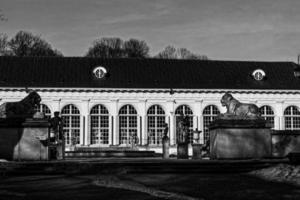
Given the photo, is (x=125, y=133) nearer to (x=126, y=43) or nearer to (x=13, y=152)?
(x=126, y=43)

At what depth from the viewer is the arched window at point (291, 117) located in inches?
2323

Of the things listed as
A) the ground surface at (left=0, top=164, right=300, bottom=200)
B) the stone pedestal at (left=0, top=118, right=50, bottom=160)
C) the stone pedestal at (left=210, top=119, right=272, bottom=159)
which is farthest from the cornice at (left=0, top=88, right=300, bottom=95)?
the ground surface at (left=0, top=164, right=300, bottom=200)

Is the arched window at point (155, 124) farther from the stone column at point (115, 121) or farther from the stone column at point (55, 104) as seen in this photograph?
the stone column at point (55, 104)

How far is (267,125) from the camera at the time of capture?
64.6 feet

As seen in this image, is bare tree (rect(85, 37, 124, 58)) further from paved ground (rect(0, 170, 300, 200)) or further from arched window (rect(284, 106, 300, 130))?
paved ground (rect(0, 170, 300, 200))

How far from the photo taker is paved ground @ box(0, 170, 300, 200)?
34.7ft

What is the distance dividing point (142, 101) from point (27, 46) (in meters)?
21.5

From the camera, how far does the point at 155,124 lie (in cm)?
5753

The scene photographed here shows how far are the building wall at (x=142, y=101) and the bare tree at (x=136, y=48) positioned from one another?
2139 centimetres

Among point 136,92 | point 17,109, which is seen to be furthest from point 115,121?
point 17,109

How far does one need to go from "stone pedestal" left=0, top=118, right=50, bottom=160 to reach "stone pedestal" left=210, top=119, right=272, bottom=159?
5314 millimetres

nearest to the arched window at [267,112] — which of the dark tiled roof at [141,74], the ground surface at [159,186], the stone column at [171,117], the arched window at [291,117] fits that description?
the arched window at [291,117]

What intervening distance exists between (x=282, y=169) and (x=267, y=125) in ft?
18.1

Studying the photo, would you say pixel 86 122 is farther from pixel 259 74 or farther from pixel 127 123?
pixel 259 74
